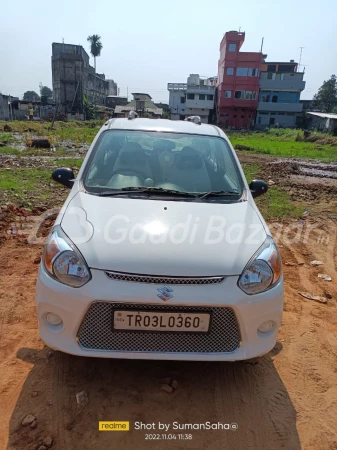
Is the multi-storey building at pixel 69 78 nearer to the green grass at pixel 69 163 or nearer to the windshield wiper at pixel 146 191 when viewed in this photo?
the green grass at pixel 69 163

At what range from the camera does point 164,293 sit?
2.09m

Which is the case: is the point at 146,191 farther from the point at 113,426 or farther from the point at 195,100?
the point at 195,100

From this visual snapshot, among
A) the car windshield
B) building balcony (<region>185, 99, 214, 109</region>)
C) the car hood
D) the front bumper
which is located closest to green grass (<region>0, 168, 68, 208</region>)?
the car windshield

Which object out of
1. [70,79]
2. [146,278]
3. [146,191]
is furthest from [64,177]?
[70,79]

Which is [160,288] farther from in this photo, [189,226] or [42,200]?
[42,200]

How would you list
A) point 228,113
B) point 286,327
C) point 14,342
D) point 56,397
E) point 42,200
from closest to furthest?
point 56,397
point 14,342
point 286,327
point 42,200
point 228,113

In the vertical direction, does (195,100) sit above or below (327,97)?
below

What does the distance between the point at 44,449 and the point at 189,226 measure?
62.1 inches

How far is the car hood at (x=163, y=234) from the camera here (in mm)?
2172

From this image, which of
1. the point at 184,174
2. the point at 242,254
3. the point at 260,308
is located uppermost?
the point at 184,174

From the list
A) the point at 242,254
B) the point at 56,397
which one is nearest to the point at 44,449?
the point at 56,397

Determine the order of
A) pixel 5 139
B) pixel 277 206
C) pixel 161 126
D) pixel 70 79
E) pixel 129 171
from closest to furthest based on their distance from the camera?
pixel 129 171, pixel 161 126, pixel 277 206, pixel 5 139, pixel 70 79

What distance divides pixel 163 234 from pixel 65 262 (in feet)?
2.17

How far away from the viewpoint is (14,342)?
279 cm
